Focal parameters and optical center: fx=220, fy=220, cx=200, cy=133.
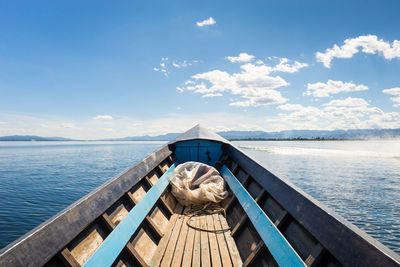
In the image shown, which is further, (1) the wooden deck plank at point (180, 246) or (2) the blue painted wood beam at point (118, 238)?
(1) the wooden deck plank at point (180, 246)

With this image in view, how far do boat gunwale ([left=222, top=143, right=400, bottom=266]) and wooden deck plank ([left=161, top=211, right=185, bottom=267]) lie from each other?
152 cm

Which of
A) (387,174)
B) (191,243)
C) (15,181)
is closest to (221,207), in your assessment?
(191,243)

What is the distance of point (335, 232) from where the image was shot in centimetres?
156

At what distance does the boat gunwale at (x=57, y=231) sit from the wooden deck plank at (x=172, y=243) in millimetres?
978

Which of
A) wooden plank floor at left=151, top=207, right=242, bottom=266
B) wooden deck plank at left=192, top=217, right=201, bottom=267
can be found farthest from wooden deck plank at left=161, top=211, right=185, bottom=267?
wooden deck plank at left=192, top=217, right=201, bottom=267

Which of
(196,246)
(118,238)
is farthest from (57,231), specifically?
(196,246)

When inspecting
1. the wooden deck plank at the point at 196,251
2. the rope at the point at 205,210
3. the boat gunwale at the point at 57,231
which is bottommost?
the wooden deck plank at the point at 196,251

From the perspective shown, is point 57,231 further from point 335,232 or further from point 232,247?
point 232,247

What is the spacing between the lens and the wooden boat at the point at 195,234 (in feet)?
4.71

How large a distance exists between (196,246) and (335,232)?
1.98 m

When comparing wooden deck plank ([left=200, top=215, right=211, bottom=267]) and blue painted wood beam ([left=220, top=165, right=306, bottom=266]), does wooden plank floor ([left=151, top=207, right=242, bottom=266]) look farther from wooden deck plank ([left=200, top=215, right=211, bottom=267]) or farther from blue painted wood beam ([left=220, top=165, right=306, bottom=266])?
blue painted wood beam ([left=220, top=165, right=306, bottom=266])

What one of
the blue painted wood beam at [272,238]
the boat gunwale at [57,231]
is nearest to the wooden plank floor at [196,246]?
the blue painted wood beam at [272,238]

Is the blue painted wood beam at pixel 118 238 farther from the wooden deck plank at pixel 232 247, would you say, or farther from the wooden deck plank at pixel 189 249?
the wooden deck plank at pixel 232 247

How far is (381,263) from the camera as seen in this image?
46.2 inches
